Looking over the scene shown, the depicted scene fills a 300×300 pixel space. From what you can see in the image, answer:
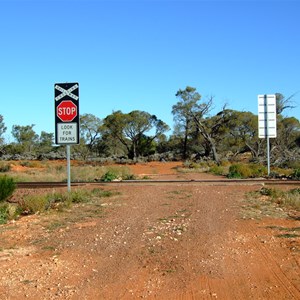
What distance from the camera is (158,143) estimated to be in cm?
7525

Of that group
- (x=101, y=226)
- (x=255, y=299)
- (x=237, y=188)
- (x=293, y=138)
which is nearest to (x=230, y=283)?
(x=255, y=299)

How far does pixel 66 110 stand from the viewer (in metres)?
16.2

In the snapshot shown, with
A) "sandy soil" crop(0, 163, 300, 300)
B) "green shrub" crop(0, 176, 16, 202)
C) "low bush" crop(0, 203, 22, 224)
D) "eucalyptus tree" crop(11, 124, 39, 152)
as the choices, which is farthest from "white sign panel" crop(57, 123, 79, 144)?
"eucalyptus tree" crop(11, 124, 39, 152)

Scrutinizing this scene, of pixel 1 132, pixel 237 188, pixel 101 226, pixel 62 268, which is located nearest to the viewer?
pixel 62 268

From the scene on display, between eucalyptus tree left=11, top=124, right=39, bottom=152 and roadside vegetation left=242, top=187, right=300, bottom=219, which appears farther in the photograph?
eucalyptus tree left=11, top=124, right=39, bottom=152

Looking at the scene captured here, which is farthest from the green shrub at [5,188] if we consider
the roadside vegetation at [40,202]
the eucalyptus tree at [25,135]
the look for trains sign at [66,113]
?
the eucalyptus tree at [25,135]

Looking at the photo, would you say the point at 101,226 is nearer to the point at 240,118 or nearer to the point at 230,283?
the point at 230,283

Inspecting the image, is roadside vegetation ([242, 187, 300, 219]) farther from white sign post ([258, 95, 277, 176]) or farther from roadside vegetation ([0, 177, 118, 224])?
white sign post ([258, 95, 277, 176])

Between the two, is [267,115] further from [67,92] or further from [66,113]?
[67,92]

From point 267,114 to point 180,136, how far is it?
42.4m

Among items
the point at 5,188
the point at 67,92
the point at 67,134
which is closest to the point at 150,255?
the point at 67,92

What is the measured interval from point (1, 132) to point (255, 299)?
72886 mm

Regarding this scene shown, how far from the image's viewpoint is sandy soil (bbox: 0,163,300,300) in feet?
20.2

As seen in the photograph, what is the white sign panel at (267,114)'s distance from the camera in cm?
2708
